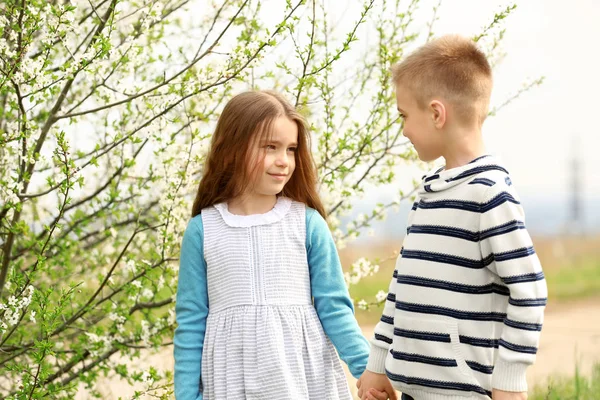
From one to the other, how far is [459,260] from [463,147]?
0.24 m

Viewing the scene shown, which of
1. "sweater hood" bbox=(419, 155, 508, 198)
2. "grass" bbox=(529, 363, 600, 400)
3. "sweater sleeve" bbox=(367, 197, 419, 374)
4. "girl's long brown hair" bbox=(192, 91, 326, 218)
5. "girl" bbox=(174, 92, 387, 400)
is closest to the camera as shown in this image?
"sweater hood" bbox=(419, 155, 508, 198)

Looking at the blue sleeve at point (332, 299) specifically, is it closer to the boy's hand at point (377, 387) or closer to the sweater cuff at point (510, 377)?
the boy's hand at point (377, 387)

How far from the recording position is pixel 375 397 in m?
1.90

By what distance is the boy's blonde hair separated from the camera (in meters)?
1.74

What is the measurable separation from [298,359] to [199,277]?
1.15ft

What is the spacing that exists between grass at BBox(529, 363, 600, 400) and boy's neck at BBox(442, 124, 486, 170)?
7.40ft

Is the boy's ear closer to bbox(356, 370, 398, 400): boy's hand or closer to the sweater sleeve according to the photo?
the sweater sleeve

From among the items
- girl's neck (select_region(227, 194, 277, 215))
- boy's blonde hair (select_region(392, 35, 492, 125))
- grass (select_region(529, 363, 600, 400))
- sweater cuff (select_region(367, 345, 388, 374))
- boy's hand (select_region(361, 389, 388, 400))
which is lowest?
grass (select_region(529, 363, 600, 400))

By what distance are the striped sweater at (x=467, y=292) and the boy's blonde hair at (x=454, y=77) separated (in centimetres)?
13

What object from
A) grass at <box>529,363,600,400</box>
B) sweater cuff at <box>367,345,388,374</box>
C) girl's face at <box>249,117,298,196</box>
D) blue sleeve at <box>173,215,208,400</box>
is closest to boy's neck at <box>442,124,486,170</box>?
sweater cuff at <box>367,345,388,374</box>

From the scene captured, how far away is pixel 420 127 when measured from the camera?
5.83ft

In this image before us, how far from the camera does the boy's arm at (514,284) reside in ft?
5.24

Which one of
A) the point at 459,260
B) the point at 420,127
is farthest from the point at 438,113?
the point at 459,260

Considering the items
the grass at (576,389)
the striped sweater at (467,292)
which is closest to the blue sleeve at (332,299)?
the striped sweater at (467,292)
